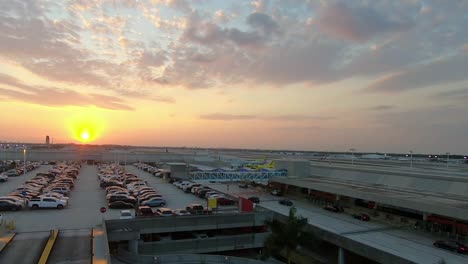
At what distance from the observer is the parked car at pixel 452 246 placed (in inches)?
974

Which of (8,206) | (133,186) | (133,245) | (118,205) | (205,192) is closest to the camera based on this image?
(133,245)

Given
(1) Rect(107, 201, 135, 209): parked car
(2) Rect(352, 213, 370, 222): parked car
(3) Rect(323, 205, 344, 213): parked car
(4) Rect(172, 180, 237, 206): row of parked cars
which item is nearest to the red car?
(4) Rect(172, 180, 237, 206): row of parked cars

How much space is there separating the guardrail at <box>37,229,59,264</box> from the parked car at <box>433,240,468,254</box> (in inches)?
982

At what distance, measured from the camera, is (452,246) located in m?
25.0

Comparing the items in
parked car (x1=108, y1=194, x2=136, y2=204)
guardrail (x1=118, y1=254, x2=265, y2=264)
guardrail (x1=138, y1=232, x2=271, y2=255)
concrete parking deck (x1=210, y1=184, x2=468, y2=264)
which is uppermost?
parked car (x1=108, y1=194, x2=136, y2=204)

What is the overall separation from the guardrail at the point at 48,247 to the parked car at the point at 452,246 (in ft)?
81.9

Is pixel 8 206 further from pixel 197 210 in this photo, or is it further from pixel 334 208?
pixel 334 208

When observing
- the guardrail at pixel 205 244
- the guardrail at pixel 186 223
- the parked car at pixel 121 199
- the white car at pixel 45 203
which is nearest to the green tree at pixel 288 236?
the guardrail at pixel 205 244

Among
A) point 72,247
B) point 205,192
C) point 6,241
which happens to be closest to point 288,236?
point 72,247

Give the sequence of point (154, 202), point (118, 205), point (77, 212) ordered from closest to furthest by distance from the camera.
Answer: point (77, 212) → point (118, 205) → point (154, 202)

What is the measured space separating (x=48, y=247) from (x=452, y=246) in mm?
25557

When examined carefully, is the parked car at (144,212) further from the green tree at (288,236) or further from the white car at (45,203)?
the green tree at (288,236)

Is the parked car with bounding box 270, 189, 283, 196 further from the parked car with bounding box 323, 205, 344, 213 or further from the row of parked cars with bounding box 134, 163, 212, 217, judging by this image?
the row of parked cars with bounding box 134, 163, 212, 217

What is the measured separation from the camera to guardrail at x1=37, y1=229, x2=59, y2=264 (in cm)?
1762
